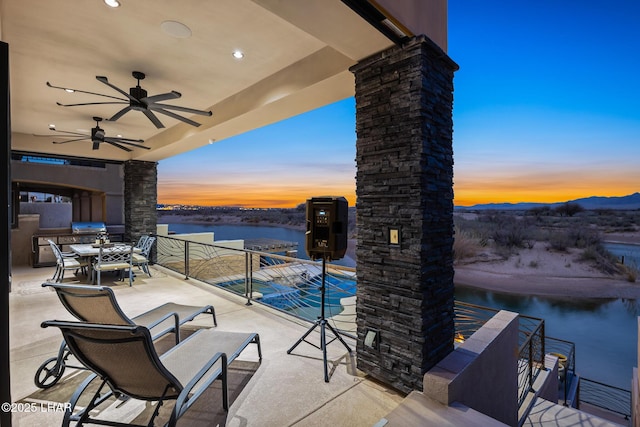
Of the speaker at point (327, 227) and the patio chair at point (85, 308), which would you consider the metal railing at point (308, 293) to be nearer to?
the speaker at point (327, 227)

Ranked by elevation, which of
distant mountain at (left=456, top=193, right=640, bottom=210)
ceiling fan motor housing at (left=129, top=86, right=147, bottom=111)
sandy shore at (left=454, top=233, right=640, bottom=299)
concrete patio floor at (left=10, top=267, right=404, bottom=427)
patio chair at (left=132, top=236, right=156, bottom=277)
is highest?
ceiling fan motor housing at (left=129, top=86, right=147, bottom=111)

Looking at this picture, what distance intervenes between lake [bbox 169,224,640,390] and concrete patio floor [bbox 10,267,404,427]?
33.8ft

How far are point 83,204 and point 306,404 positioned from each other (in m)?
11.7

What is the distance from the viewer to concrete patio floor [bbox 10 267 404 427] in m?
1.88

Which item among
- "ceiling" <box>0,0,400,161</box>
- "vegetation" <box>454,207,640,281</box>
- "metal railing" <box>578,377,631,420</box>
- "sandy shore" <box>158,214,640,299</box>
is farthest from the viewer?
"sandy shore" <box>158,214,640,299</box>

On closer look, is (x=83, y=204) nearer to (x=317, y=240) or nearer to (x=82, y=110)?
(x=82, y=110)

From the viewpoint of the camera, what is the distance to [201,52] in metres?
3.12

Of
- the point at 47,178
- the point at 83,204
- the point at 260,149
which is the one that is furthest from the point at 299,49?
the point at 260,149

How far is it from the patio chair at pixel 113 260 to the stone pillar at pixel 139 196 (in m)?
1.99

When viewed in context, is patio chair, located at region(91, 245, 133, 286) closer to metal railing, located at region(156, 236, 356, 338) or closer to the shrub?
metal railing, located at region(156, 236, 356, 338)

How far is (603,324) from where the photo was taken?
16.6 m

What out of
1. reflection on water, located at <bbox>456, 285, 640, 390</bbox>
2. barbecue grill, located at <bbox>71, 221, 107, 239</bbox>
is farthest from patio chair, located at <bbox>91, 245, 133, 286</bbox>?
reflection on water, located at <bbox>456, 285, 640, 390</bbox>

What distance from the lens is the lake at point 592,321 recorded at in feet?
46.0

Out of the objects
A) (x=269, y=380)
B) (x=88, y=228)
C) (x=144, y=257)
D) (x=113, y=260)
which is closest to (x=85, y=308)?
(x=269, y=380)
